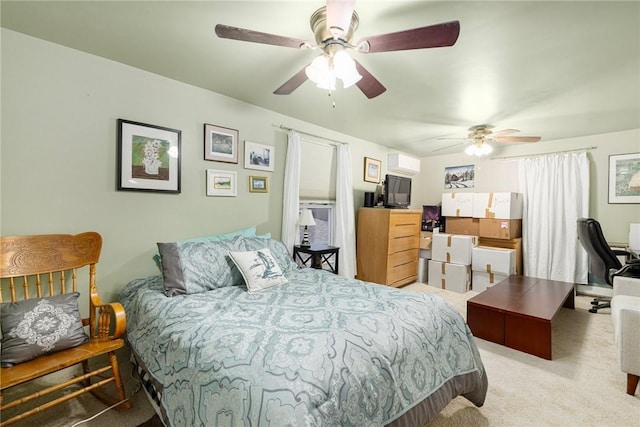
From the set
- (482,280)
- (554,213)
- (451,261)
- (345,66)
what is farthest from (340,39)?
(554,213)

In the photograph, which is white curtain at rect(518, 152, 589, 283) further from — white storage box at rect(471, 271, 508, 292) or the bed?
the bed

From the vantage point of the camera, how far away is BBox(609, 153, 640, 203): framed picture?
12.1 ft

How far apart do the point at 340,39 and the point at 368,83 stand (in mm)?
403

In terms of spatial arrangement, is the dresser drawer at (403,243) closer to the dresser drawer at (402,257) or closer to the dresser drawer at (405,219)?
the dresser drawer at (402,257)

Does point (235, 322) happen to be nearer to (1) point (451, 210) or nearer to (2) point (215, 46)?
(2) point (215, 46)

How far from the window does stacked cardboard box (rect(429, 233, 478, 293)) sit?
5.93 feet

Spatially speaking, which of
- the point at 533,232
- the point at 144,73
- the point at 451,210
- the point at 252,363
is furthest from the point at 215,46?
the point at 533,232

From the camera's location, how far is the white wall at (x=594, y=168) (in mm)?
3750

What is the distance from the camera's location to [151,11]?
63.9 inches

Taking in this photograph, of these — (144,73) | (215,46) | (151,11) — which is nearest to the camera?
(151,11)

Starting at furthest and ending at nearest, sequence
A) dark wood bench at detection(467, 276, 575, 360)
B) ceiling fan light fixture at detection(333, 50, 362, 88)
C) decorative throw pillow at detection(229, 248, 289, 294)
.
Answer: dark wood bench at detection(467, 276, 575, 360) → decorative throw pillow at detection(229, 248, 289, 294) → ceiling fan light fixture at detection(333, 50, 362, 88)

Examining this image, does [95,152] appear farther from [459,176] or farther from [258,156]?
[459,176]

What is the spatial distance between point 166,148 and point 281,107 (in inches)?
50.1

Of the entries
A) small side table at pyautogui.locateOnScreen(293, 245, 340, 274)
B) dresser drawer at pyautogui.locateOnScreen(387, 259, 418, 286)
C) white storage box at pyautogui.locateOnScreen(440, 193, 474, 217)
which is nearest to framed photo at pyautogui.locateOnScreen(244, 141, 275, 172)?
small side table at pyautogui.locateOnScreen(293, 245, 340, 274)
